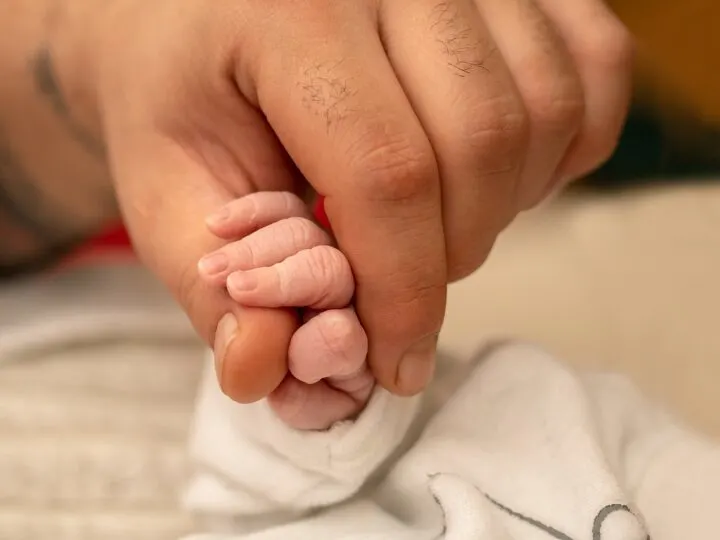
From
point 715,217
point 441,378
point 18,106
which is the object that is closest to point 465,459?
point 441,378

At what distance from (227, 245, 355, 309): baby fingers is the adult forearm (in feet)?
0.87

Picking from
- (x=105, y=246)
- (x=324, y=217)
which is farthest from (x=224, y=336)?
(x=105, y=246)

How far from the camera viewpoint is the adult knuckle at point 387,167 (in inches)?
15.2

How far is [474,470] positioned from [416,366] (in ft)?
0.23

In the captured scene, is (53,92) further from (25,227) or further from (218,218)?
(218,218)

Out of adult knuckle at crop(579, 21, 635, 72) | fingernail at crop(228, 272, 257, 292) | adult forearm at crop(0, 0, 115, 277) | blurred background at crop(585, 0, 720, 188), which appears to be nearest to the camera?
fingernail at crop(228, 272, 257, 292)

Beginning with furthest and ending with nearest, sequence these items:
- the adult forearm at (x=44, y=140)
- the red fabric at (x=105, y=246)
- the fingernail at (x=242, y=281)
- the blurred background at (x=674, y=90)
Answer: the blurred background at (x=674, y=90)
the red fabric at (x=105, y=246)
the adult forearm at (x=44, y=140)
the fingernail at (x=242, y=281)

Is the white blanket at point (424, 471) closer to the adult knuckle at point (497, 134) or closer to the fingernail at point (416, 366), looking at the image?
the fingernail at point (416, 366)

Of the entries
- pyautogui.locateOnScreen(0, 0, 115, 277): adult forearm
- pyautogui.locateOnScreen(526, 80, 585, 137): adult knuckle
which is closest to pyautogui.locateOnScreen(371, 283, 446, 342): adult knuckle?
pyautogui.locateOnScreen(526, 80, 585, 137): adult knuckle

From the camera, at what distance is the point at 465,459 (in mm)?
464

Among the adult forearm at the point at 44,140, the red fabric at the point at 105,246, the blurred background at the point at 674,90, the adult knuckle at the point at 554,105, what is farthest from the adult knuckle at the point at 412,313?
the blurred background at the point at 674,90

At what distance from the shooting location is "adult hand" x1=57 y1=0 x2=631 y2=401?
39 centimetres

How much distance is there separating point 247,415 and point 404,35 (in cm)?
22

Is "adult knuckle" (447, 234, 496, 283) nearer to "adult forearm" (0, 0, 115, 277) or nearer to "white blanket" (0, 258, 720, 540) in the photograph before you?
"white blanket" (0, 258, 720, 540)
